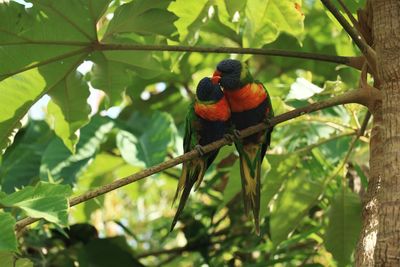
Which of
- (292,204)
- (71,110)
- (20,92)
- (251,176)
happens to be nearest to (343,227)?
(292,204)

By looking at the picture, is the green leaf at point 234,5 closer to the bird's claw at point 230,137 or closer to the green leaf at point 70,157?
the bird's claw at point 230,137

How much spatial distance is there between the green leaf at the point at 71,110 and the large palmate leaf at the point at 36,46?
9 centimetres

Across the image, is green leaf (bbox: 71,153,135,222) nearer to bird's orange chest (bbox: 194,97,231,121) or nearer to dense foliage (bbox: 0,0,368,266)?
dense foliage (bbox: 0,0,368,266)

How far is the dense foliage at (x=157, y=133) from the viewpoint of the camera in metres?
2.02

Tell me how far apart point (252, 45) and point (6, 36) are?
0.79 m

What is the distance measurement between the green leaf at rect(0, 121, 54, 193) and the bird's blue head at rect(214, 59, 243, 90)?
850 mm

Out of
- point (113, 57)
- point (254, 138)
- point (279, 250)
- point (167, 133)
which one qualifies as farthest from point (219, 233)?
point (113, 57)

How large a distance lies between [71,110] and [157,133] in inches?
18.6

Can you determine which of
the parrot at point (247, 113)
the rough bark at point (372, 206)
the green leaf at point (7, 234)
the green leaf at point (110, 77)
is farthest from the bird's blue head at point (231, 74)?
the green leaf at point (7, 234)

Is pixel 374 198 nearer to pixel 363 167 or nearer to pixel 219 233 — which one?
pixel 363 167

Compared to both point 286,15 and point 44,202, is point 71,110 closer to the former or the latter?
point 286,15

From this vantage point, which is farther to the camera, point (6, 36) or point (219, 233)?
point (219, 233)

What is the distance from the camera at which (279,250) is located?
2.66 m

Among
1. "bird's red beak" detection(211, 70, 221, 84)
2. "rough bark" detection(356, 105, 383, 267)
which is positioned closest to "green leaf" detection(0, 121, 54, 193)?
"bird's red beak" detection(211, 70, 221, 84)
